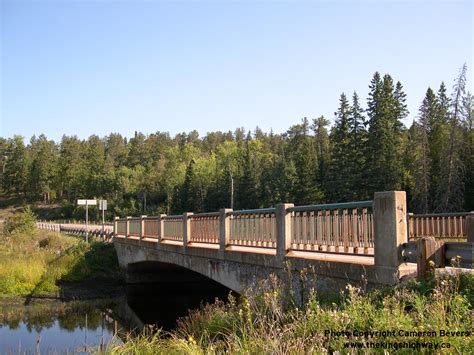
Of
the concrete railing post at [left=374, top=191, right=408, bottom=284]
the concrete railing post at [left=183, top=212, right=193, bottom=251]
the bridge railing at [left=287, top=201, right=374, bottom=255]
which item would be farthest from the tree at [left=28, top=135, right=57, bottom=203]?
the concrete railing post at [left=374, top=191, right=408, bottom=284]

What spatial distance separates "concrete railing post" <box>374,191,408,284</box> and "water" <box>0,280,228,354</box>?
7988 mm

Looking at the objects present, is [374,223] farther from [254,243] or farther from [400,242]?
[254,243]

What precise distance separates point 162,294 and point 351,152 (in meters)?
31.6

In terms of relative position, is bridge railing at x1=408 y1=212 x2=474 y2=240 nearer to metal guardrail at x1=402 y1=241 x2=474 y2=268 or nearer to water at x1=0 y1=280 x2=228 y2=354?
water at x1=0 y1=280 x2=228 y2=354

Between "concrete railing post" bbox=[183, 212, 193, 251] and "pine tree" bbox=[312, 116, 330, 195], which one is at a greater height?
"pine tree" bbox=[312, 116, 330, 195]

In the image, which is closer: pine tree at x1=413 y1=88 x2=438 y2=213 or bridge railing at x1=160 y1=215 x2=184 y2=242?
bridge railing at x1=160 y1=215 x2=184 y2=242

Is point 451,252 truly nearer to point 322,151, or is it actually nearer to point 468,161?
point 468,161

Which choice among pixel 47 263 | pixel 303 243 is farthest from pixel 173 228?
pixel 47 263

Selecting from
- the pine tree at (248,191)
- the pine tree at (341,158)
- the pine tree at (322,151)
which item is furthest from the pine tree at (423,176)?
the pine tree at (248,191)

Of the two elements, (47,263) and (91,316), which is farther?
(47,263)

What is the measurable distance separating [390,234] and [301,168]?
48.6m

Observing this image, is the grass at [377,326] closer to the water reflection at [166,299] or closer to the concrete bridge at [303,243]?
the concrete bridge at [303,243]

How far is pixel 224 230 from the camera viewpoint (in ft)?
38.8

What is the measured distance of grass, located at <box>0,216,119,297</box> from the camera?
20938 mm
